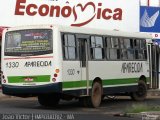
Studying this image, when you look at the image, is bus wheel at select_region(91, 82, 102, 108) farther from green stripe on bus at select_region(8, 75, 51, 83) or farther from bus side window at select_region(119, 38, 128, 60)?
green stripe on bus at select_region(8, 75, 51, 83)

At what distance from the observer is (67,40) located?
2259 centimetres

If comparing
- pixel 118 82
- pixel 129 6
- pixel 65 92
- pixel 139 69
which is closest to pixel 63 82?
pixel 65 92

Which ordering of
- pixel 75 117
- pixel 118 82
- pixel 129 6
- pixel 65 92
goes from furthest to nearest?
pixel 129 6 < pixel 118 82 < pixel 65 92 < pixel 75 117

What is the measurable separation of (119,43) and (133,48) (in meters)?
1.20

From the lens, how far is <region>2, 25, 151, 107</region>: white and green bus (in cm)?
2200

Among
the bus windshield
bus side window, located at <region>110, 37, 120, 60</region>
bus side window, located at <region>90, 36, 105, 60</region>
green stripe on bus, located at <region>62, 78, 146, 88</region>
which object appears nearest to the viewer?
the bus windshield

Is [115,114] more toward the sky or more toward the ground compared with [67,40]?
more toward the ground

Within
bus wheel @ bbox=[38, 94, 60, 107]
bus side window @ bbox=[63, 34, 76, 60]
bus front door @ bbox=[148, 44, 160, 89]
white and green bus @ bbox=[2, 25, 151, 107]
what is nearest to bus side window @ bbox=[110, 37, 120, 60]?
white and green bus @ bbox=[2, 25, 151, 107]

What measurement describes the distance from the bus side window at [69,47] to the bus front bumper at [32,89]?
1.21 meters

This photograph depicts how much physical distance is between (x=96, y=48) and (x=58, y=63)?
2.68 metres

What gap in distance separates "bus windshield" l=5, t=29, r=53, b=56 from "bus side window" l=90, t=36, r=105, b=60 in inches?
87.0

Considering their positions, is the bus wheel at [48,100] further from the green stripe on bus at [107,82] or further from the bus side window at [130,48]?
the bus side window at [130,48]

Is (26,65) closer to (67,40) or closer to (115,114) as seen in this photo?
(67,40)

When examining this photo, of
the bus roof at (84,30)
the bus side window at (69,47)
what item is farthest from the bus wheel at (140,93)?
the bus side window at (69,47)
